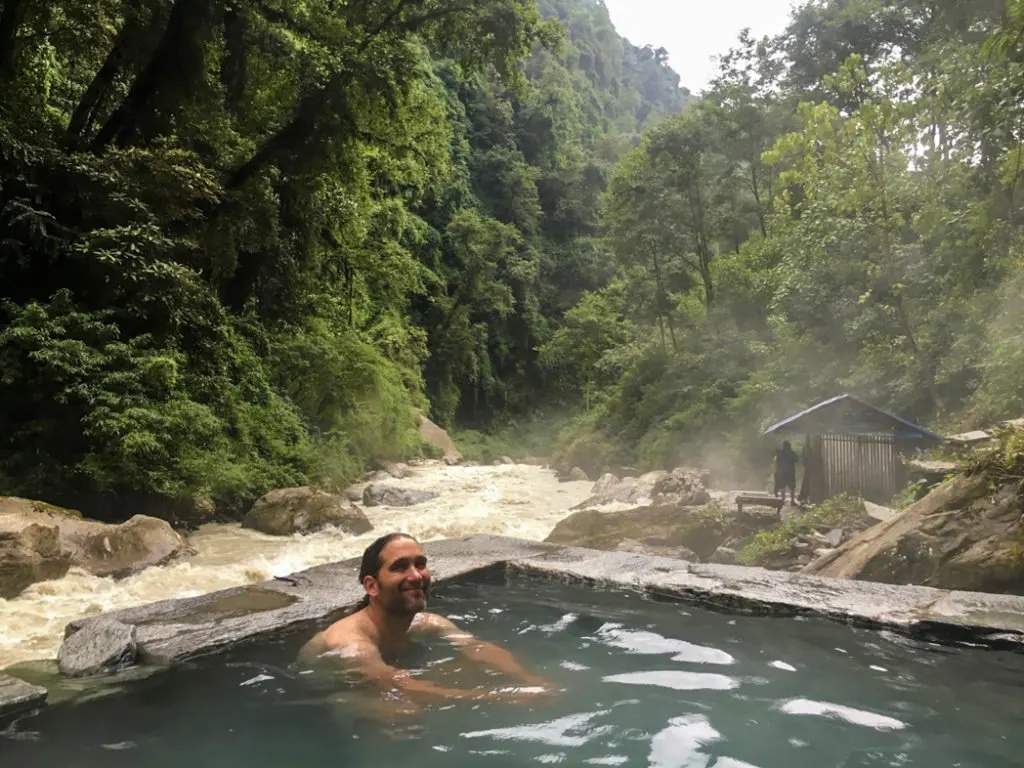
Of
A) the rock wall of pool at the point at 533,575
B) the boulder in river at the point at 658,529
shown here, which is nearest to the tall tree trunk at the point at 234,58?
the boulder in river at the point at 658,529

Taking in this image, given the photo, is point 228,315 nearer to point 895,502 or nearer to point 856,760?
point 895,502

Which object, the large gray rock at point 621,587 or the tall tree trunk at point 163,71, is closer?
the large gray rock at point 621,587

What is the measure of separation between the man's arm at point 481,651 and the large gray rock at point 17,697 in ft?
Result: 6.14

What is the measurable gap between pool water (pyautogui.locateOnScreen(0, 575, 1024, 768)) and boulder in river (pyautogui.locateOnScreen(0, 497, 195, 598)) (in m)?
3.46

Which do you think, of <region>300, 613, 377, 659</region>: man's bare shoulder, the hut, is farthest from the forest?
<region>300, 613, 377, 659</region>: man's bare shoulder

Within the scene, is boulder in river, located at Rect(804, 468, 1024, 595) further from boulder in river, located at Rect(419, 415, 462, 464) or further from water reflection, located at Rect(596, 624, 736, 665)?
boulder in river, located at Rect(419, 415, 462, 464)

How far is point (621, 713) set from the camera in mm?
3338

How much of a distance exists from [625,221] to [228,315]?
16537 millimetres

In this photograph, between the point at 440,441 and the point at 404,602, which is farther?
the point at 440,441

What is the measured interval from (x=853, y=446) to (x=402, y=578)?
9445 mm

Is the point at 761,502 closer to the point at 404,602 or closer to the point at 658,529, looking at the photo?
the point at 658,529

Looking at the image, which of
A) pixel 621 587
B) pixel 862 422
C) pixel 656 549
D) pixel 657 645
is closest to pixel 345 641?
pixel 657 645

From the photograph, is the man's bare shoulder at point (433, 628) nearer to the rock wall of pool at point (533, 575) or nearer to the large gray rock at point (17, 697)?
the rock wall of pool at point (533, 575)

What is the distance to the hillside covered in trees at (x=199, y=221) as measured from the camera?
30.4 feet
